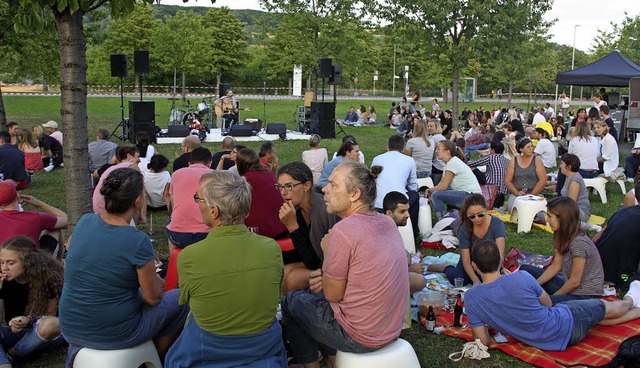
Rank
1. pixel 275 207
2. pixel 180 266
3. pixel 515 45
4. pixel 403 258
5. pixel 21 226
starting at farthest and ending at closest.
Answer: pixel 515 45, pixel 275 207, pixel 21 226, pixel 403 258, pixel 180 266

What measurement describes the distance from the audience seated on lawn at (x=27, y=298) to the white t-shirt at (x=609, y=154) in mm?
9525

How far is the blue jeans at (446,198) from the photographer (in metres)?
7.83

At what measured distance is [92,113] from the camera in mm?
28062

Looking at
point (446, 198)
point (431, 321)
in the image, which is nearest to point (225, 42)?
point (446, 198)

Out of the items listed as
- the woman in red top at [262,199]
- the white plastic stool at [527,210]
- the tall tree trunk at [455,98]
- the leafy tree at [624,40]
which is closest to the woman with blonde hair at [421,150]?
the white plastic stool at [527,210]

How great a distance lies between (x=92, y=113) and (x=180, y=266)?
1067 inches

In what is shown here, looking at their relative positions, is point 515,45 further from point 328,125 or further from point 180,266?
point 180,266

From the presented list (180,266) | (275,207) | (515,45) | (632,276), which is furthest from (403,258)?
(515,45)

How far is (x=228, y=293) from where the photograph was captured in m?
3.12

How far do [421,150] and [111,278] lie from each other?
6.50m

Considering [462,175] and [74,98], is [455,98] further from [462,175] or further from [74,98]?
[74,98]

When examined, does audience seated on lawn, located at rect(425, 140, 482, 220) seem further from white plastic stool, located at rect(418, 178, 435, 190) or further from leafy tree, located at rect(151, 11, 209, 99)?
leafy tree, located at rect(151, 11, 209, 99)


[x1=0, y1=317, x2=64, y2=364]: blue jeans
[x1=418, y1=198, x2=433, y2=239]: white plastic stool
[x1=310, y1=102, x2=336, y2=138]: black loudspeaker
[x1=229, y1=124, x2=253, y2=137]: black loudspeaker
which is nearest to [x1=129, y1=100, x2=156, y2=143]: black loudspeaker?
[x1=229, y1=124, x2=253, y2=137]: black loudspeaker

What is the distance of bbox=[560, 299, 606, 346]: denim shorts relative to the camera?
445 cm
